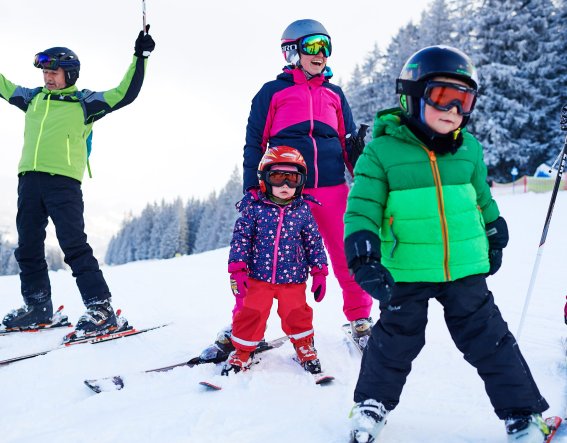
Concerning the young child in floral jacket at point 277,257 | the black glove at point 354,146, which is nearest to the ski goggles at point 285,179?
the young child in floral jacket at point 277,257

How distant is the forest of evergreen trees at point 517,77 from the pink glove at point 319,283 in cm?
2502

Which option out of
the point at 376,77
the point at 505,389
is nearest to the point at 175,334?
the point at 505,389

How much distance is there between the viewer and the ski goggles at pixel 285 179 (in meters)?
3.34

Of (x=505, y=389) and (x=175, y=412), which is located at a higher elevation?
(x=505, y=389)

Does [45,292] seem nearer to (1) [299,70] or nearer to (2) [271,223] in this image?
(2) [271,223]

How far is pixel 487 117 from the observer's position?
25.8m

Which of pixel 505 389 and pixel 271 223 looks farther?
pixel 271 223

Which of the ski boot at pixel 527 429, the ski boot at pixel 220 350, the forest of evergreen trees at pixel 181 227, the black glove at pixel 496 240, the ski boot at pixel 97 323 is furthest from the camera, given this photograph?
the forest of evergreen trees at pixel 181 227

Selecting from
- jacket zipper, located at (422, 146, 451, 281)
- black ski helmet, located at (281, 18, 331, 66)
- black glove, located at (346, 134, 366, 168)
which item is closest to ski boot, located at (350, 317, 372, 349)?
black glove, located at (346, 134, 366, 168)

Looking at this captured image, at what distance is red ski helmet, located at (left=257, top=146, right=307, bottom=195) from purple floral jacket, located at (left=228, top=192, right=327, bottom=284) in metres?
0.10

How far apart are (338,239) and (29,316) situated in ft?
10.3

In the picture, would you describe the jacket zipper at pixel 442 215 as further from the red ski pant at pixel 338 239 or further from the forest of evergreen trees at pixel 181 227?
the forest of evergreen trees at pixel 181 227

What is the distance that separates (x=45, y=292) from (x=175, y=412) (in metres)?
2.63

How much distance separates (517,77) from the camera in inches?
1014
